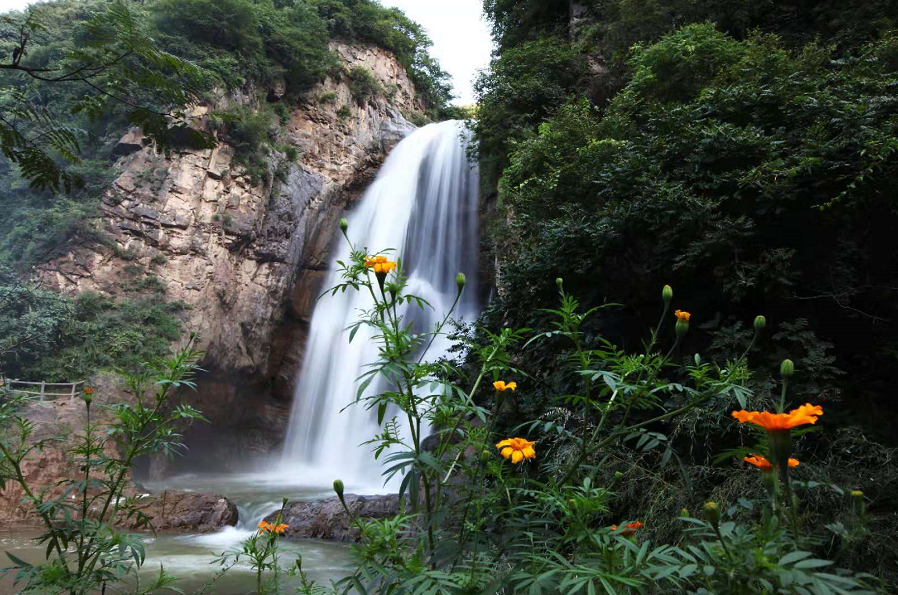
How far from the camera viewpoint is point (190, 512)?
7.69 m

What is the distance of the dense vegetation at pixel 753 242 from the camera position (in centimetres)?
312

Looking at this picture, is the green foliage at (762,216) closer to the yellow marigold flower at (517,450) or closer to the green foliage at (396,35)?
the yellow marigold flower at (517,450)

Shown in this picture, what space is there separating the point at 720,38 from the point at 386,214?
11244 millimetres

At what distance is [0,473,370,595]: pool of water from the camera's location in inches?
204

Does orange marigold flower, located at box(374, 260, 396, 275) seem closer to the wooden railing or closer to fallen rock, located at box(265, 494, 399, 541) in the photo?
fallen rock, located at box(265, 494, 399, 541)

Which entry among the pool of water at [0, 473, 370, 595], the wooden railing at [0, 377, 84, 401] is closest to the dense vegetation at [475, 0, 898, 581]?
the pool of water at [0, 473, 370, 595]

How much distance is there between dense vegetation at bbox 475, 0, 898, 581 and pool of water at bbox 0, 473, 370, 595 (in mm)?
2691

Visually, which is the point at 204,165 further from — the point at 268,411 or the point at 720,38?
the point at 720,38

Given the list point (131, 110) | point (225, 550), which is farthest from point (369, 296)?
point (225, 550)

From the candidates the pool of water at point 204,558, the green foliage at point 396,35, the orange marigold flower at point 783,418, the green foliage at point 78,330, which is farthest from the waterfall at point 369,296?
the orange marigold flower at point 783,418

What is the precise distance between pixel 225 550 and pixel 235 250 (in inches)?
361

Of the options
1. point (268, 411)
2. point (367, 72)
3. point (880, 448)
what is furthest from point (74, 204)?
point (880, 448)

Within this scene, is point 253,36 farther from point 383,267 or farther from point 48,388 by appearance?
point 383,267

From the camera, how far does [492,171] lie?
34.9 ft
